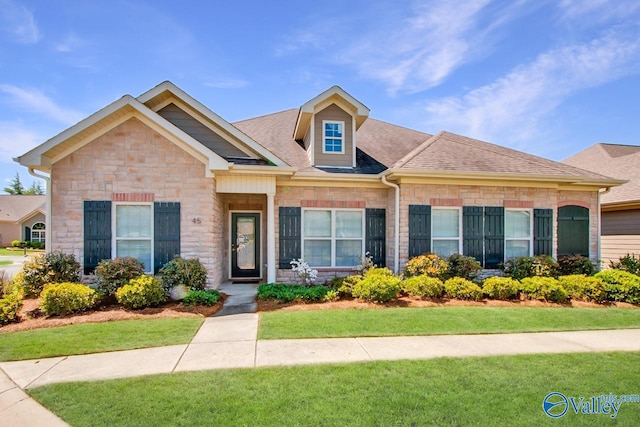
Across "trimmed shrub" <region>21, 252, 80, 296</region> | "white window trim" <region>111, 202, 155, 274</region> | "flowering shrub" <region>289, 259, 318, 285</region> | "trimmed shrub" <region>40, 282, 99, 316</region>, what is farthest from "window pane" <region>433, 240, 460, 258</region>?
"trimmed shrub" <region>21, 252, 80, 296</region>

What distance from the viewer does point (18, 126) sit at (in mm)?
17047

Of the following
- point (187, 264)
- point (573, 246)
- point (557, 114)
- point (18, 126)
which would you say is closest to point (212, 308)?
point (187, 264)

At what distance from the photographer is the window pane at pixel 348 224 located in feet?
34.1

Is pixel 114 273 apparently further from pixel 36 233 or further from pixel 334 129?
pixel 36 233

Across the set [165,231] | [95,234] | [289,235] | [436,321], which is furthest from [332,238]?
[95,234]

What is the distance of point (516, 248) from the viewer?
10.4m

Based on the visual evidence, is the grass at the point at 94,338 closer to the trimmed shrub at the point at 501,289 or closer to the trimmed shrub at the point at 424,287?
the trimmed shrub at the point at 424,287

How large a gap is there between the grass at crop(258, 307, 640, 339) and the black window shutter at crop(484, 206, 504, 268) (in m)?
→ 2.58

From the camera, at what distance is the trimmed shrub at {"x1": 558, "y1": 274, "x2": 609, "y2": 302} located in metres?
8.24

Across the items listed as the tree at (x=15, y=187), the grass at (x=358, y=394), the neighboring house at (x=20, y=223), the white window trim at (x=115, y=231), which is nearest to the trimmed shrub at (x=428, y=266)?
the grass at (x=358, y=394)

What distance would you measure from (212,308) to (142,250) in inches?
107

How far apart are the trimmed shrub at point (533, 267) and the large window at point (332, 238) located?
4407 millimetres

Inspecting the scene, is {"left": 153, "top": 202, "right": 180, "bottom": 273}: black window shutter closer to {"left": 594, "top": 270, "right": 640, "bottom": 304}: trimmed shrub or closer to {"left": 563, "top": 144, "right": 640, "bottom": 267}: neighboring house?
{"left": 594, "top": 270, "right": 640, "bottom": 304}: trimmed shrub

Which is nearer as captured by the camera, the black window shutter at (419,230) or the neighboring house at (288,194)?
the neighboring house at (288,194)
